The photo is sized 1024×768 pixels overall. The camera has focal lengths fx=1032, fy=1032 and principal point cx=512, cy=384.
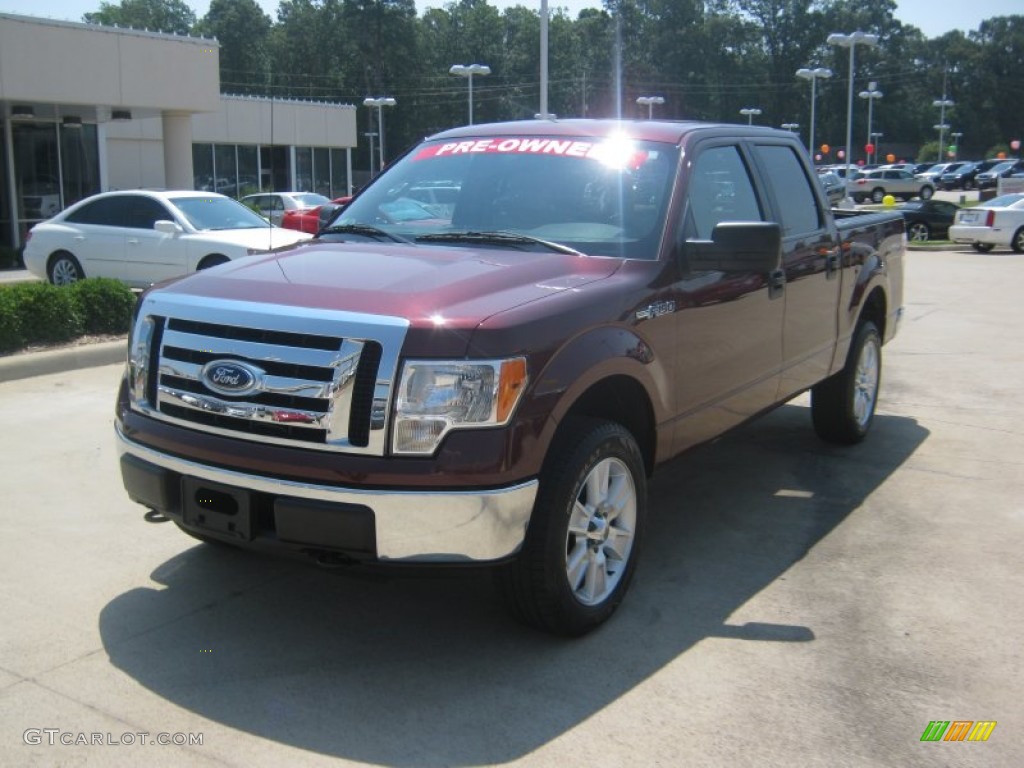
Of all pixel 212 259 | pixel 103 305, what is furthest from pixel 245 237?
pixel 103 305

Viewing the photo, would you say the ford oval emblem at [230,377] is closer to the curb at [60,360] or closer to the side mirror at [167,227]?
the curb at [60,360]

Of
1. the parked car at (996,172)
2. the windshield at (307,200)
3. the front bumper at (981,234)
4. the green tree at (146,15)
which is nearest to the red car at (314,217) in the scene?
the windshield at (307,200)

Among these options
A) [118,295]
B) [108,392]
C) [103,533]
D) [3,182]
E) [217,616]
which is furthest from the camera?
[3,182]

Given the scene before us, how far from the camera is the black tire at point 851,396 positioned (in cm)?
667

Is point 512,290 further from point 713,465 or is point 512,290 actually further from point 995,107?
point 995,107

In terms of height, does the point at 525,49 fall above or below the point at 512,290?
above

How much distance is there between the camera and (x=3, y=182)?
23.1m

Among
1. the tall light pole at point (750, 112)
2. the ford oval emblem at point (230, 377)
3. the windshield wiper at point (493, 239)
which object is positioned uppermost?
the tall light pole at point (750, 112)

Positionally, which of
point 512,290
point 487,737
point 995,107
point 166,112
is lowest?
point 487,737

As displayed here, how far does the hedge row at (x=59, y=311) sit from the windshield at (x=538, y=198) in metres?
5.30

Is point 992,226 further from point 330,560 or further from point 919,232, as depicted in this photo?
point 330,560

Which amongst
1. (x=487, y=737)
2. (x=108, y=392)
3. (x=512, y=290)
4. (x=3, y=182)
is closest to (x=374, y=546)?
(x=487, y=737)

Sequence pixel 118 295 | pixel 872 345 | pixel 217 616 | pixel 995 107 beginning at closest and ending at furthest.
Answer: pixel 217 616 → pixel 872 345 → pixel 118 295 → pixel 995 107

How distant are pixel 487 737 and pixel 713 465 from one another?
3602mm
